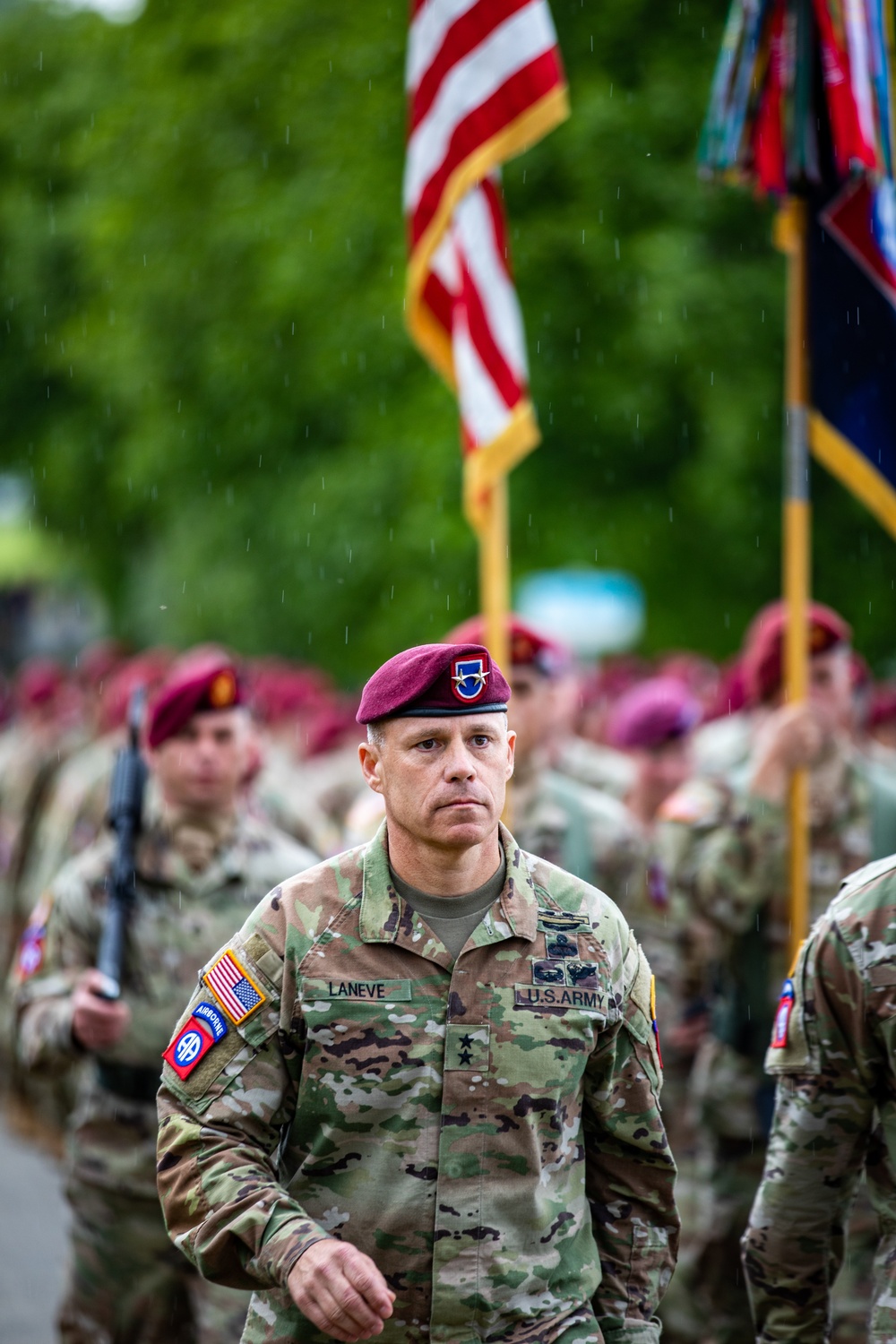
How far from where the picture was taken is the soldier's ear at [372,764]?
3.59 metres

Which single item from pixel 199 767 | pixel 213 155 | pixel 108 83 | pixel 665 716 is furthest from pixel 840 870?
pixel 108 83

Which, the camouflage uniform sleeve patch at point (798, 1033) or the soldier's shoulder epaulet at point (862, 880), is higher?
the soldier's shoulder epaulet at point (862, 880)

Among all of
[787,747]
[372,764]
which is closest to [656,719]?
[787,747]

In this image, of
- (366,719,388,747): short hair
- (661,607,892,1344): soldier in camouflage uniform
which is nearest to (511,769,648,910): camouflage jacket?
(661,607,892,1344): soldier in camouflage uniform

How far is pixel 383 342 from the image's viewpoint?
17578 millimetres

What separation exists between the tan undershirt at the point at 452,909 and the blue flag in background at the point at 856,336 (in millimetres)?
2930

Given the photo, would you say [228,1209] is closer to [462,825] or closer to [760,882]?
[462,825]

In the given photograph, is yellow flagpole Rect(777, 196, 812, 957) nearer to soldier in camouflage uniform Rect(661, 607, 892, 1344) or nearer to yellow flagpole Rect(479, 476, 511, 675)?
soldier in camouflage uniform Rect(661, 607, 892, 1344)

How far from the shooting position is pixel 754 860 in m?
6.46

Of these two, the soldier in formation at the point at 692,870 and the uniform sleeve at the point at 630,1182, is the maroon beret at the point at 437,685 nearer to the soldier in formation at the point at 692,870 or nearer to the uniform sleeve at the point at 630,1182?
the uniform sleeve at the point at 630,1182

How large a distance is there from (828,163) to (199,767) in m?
2.76

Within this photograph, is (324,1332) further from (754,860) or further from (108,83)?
(108,83)

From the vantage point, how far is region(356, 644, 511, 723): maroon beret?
346cm

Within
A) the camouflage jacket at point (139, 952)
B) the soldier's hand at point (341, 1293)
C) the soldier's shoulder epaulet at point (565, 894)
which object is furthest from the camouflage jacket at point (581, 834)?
the soldier's hand at point (341, 1293)
